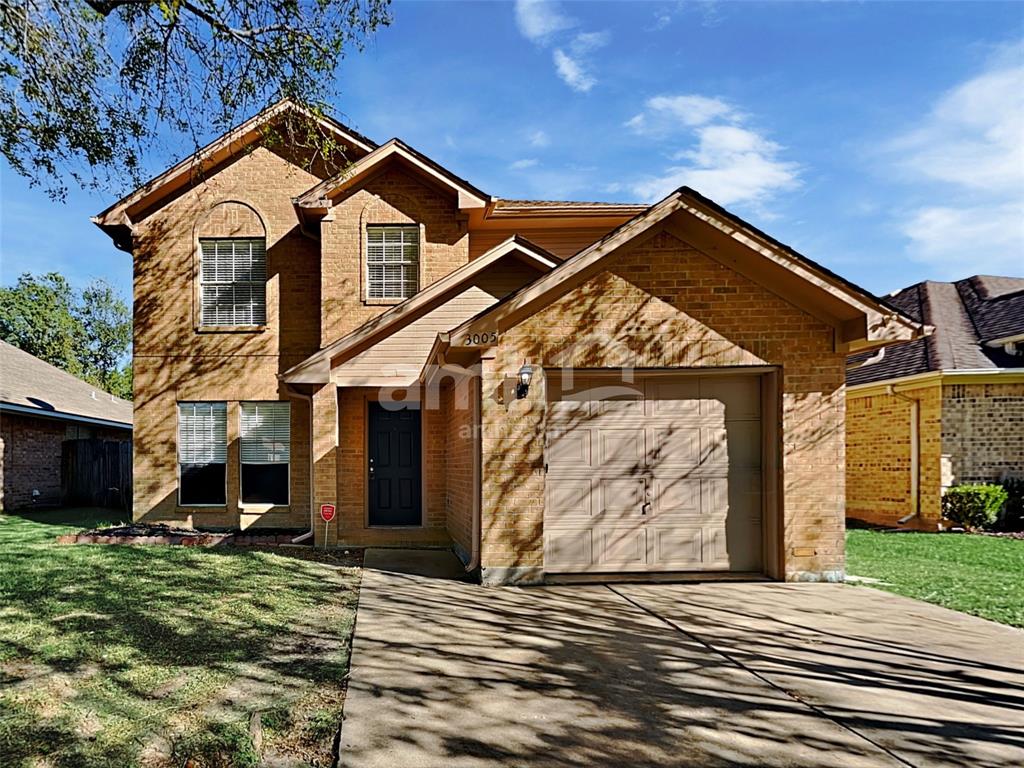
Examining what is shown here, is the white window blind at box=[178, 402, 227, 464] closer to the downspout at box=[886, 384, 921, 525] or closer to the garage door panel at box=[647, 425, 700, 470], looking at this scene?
the garage door panel at box=[647, 425, 700, 470]

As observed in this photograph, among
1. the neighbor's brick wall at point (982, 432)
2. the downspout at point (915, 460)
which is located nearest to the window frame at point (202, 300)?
the downspout at point (915, 460)

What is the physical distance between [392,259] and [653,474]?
666cm

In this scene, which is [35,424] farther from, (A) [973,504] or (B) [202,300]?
(A) [973,504]

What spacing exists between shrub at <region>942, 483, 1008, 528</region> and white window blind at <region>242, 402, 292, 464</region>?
46.5ft

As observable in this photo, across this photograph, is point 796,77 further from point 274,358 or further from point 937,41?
point 274,358

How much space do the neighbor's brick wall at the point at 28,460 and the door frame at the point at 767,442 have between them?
51.7 feet

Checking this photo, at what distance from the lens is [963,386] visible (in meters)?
14.6

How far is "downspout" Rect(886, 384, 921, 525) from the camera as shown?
49.1ft

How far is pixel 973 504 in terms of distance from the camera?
14031mm

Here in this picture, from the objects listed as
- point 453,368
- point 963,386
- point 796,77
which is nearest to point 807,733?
point 453,368

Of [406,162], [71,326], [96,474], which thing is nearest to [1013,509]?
[406,162]

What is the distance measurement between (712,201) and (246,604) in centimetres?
688

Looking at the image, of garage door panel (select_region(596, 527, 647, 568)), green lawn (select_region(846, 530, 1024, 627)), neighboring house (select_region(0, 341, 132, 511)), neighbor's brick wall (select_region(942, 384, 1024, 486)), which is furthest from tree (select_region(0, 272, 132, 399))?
neighbor's brick wall (select_region(942, 384, 1024, 486))

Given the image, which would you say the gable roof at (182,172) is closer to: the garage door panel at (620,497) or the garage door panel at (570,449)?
the garage door panel at (570,449)
